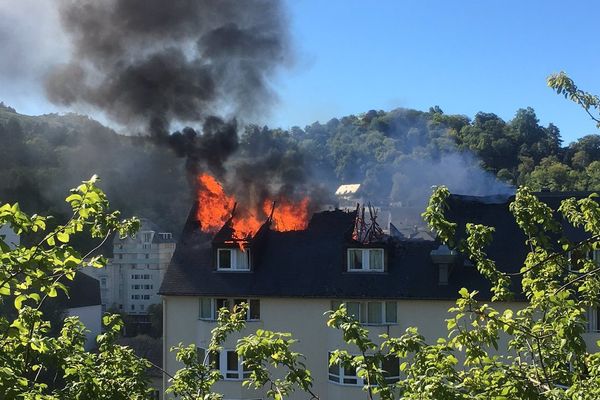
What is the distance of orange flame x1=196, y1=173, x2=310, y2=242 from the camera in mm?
26797

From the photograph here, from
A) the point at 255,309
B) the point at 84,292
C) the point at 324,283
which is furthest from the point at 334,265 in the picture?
the point at 84,292

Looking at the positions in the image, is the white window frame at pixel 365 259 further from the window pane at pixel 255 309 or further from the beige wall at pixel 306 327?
the window pane at pixel 255 309

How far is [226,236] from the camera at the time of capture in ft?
81.4

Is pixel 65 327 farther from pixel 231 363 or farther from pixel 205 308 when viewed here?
pixel 205 308

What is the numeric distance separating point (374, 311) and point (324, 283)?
1.99 metres

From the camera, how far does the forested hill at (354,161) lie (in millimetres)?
58312

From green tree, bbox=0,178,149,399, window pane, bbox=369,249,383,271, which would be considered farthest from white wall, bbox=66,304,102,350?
green tree, bbox=0,178,149,399

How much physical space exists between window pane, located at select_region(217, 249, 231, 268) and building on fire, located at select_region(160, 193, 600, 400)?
0.12 feet

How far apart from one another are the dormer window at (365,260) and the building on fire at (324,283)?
36 mm

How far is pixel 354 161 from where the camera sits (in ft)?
239

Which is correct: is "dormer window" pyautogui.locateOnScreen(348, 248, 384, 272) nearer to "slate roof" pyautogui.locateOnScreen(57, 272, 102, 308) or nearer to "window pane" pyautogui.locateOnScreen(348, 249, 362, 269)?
"window pane" pyautogui.locateOnScreen(348, 249, 362, 269)

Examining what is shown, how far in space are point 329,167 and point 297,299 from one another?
44.3m

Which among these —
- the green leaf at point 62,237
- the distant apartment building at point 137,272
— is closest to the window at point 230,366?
the green leaf at point 62,237

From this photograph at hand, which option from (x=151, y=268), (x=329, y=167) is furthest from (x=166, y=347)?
(x=151, y=268)
